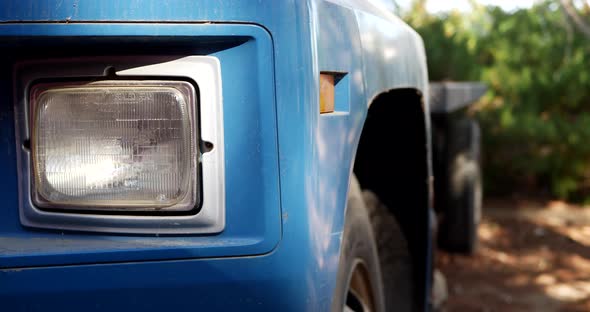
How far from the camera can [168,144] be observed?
1358 mm

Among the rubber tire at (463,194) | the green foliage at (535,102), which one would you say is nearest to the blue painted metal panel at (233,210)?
the rubber tire at (463,194)

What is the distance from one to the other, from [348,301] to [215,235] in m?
0.60

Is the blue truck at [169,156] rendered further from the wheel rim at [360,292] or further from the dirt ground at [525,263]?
the dirt ground at [525,263]

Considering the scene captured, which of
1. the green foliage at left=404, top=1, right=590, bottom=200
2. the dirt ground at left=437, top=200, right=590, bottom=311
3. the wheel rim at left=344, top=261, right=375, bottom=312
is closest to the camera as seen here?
the wheel rim at left=344, top=261, right=375, bottom=312

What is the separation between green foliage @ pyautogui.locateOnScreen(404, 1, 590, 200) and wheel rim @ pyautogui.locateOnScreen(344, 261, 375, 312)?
190 inches

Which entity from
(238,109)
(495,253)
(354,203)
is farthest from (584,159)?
(238,109)

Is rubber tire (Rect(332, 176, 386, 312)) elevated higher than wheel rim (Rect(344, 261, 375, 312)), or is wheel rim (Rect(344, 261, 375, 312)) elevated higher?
rubber tire (Rect(332, 176, 386, 312))

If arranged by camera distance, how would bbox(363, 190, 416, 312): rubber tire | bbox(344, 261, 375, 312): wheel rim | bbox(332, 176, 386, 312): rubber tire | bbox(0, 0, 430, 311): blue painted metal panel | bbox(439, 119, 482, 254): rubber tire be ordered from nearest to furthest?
bbox(0, 0, 430, 311): blue painted metal panel → bbox(332, 176, 386, 312): rubber tire → bbox(344, 261, 375, 312): wheel rim → bbox(363, 190, 416, 312): rubber tire → bbox(439, 119, 482, 254): rubber tire

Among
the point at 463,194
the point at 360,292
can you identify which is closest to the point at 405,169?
the point at 360,292

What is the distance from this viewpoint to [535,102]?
6973 millimetres

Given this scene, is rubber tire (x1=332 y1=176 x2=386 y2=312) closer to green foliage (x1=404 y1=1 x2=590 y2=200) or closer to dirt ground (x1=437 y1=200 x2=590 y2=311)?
dirt ground (x1=437 y1=200 x2=590 y2=311)

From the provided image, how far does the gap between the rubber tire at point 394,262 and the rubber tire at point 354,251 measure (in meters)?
0.48

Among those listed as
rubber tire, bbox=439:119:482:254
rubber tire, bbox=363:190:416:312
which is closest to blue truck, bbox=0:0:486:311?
rubber tire, bbox=363:190:416:312

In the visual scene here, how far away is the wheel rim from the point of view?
1819mm
